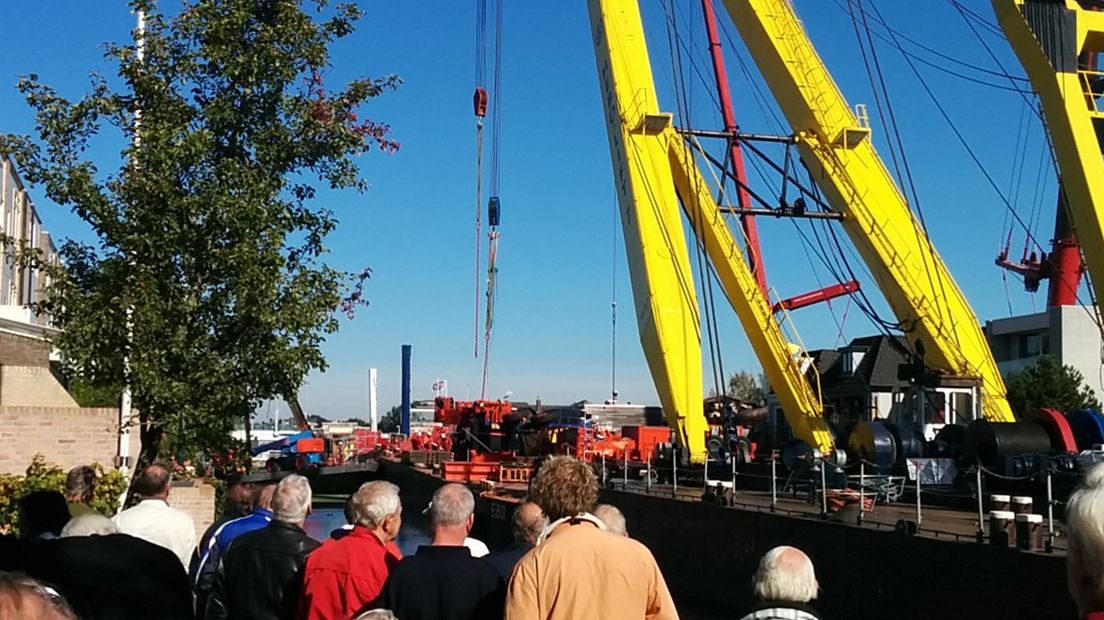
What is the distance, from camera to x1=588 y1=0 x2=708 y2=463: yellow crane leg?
27812 millimetres

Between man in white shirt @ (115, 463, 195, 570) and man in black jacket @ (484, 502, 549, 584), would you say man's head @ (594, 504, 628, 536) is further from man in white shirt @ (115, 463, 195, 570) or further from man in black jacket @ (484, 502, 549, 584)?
man in white shirt @ (115, 463, 195, 570)

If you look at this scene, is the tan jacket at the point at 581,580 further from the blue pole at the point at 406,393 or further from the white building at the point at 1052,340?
the blue pole at the point at 406,393

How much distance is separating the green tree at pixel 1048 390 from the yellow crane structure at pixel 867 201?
24.3m

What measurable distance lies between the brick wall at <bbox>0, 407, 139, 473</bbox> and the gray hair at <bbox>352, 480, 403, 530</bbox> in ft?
38.6

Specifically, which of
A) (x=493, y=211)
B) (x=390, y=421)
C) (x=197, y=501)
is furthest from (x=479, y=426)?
(x=390, y=421)

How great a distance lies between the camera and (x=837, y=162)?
2819 cm

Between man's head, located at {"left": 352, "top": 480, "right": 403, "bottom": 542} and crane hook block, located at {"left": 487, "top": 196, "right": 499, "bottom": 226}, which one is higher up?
crane hook block, located at {"left": 487, "top": 196, "right": 499, "bottom": 226}

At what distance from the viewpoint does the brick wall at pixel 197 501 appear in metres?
17.1

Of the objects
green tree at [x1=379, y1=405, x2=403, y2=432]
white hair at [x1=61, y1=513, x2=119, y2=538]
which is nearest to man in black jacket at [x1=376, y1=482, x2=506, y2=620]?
white hair at [x1=61, y1=513, x2=119, y2=538]

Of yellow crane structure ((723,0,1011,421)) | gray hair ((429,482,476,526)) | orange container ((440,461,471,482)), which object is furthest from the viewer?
orange container ((440,461,471,482))

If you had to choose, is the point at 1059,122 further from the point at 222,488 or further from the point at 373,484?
the point at 373,484

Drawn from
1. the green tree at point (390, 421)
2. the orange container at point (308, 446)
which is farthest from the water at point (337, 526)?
the green tree at point (390, 421)

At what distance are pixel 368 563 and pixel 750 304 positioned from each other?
924 inches

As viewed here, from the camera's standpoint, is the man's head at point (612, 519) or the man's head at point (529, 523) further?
the man's head at point (612, 519)
